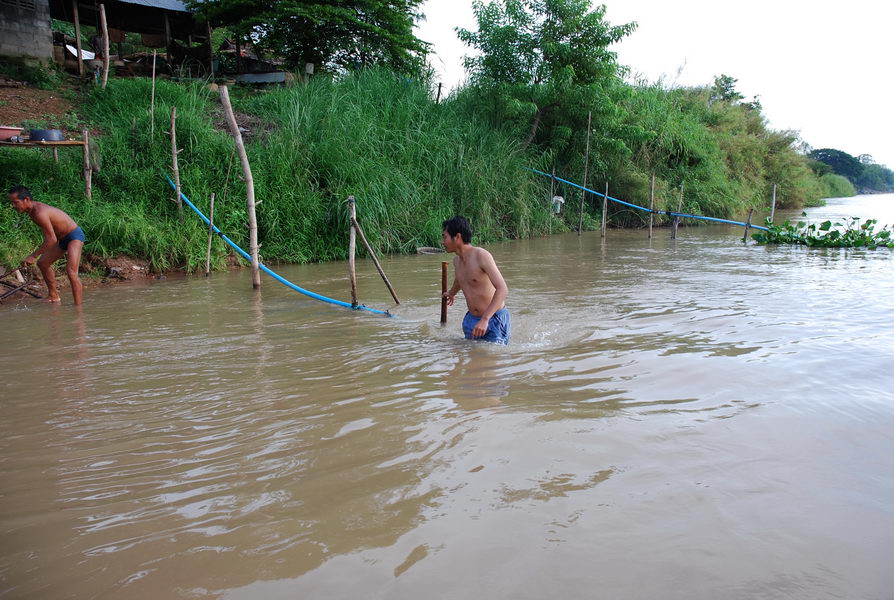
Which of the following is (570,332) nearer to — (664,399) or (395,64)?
(664,399)

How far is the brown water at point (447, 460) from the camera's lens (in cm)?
201

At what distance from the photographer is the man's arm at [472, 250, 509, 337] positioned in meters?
4.80

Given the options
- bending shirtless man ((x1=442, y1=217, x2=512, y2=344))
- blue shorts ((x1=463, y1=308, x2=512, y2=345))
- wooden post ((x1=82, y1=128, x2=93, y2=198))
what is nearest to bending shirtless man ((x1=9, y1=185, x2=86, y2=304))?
wooden post ((x1=82, y1=128, x2=93, y2=198))

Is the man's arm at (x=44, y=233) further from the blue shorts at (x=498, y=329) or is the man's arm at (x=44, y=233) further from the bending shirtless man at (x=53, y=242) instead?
the blue shorts at (x=498, y=329)

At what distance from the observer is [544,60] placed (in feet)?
52.8

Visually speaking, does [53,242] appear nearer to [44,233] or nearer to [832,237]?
[44,233]

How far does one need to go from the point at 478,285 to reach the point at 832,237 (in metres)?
11.0

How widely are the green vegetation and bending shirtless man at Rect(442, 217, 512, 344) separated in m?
10.6

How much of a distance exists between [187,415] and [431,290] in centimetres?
492

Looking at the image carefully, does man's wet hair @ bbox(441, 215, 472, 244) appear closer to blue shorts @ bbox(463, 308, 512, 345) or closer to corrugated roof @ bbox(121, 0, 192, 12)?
blue shorts @ bbox(463, 308, 512, 345)

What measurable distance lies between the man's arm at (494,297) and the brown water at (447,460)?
177 mm

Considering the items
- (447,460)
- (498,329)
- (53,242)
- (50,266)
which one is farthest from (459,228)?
(50,266)

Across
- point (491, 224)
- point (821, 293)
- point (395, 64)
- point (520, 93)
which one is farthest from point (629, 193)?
point (821, 293)

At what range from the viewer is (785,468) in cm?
270
